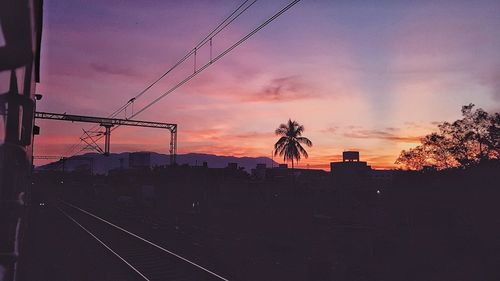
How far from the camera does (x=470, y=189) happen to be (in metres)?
34.1

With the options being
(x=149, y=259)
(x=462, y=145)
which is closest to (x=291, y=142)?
(x=462, y=145)

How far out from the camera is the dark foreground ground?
1605 cm

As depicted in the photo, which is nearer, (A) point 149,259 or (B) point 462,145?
(A) point 149,259

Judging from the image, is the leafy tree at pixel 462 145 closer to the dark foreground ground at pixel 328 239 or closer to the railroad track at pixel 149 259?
the dark foreground ground at pixel 328 239

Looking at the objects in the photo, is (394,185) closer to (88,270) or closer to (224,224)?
(224,224)

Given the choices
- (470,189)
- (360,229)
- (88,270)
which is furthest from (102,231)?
(470,189)

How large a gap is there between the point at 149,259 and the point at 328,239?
10481mm

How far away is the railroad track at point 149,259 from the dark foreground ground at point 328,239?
590 mm

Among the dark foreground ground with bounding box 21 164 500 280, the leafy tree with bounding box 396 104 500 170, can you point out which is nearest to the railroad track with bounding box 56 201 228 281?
the dark foreground ground with bounding box 21 164 500 280

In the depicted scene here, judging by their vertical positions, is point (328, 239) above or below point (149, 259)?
above

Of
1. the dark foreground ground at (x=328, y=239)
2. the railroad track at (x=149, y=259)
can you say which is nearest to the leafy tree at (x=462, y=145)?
the dark foreground ground at (x=328, y=239)

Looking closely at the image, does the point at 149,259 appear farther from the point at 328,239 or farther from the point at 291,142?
the point at 291,142

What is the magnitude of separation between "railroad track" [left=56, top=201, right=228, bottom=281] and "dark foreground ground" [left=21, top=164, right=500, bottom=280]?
590mm

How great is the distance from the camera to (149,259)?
18734mm
